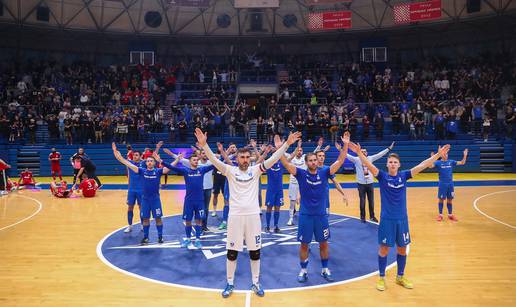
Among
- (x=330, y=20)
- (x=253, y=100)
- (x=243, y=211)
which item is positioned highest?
(x=330, y=20)

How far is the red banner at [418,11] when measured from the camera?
23.5 metres

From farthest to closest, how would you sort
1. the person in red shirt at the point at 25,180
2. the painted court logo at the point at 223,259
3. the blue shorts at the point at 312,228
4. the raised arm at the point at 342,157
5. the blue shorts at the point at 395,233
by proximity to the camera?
1. the person in red shirt at the point at 25,180
2. the painted court logo at the point at 223,259
3. the blue shorts at the point at 312,228
4. the blue shorts at the point at 395,233
5. the raised arm at the point at 342,157

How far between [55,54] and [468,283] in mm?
33924

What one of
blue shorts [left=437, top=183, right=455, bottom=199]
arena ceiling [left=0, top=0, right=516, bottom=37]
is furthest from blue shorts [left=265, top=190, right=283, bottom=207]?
arena ceiling [left=0, top=0, right=516, bottom=37]

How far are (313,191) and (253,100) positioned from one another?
24.9m

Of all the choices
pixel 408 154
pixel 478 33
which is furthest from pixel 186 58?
pixel 478 33

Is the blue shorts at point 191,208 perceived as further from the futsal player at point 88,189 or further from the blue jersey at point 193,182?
the futsal player at point 88,189

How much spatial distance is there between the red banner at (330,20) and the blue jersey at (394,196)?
802 inches

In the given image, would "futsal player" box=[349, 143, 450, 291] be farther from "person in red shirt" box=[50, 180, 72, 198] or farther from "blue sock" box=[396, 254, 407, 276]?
"person in red shirt" box=[50, 180, 72, 198]

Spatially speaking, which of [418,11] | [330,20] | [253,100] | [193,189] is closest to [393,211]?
[193,189]

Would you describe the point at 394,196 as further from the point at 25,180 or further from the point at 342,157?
the point at 25,180

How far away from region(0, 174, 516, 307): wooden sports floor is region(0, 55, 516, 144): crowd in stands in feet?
35.1

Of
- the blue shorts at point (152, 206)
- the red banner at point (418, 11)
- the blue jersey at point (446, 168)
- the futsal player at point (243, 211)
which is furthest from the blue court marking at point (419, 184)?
the futsal player at point (243, 211)

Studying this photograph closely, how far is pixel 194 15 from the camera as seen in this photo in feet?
101
